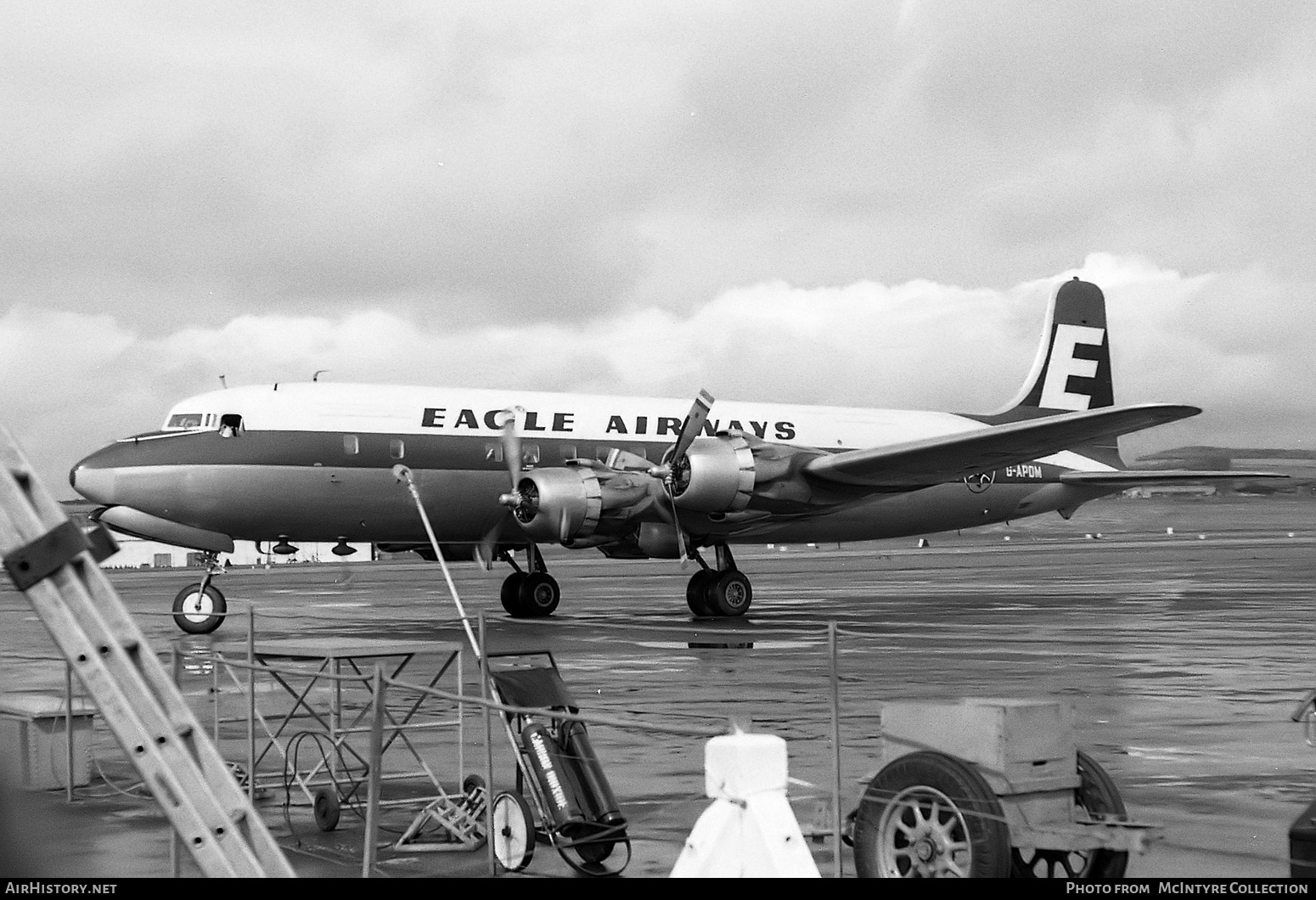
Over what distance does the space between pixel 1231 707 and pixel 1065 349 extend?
22.8 meters

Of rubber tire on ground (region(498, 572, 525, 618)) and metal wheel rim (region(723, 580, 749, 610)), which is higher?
rubber tire on ground (region(498, 572, 525, 618))

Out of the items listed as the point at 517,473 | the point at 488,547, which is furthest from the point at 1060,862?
the point at 488,547

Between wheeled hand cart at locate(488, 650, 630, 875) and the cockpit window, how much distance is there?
17.2 metres

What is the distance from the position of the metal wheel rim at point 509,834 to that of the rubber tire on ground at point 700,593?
56.4 feet

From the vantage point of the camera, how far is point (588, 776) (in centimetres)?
750

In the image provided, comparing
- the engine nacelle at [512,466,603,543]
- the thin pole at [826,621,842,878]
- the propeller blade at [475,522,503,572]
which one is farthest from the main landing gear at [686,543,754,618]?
the thin pole at [826,621,842,878]

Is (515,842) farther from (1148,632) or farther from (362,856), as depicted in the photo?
(1148,632)

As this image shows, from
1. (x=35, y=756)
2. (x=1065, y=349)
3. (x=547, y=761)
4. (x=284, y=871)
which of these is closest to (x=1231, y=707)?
(x=547, y=761)

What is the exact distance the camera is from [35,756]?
31.9ft

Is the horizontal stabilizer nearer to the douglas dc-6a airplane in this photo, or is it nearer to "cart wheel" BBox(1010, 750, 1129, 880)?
the douglas dc-6a airplane

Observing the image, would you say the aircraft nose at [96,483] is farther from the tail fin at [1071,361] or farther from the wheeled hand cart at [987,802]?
the tail fin at [1071,361]

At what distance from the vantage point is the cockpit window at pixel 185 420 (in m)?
23.6

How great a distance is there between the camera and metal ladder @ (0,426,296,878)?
4.10 m

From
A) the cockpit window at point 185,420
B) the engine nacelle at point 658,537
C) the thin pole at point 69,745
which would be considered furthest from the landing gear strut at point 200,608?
the thin pole at point 69,745
